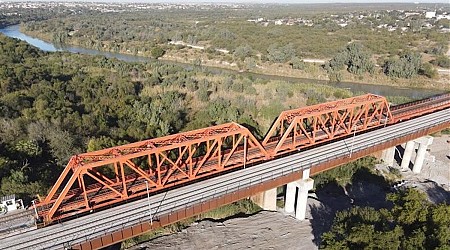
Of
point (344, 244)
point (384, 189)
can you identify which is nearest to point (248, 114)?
point (384, 189)

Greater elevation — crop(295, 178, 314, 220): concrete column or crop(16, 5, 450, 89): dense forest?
crop(16, 5, 450, 89): dense forest

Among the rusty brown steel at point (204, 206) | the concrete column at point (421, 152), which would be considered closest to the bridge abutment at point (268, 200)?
the rusty brown steel at point (204, 206)

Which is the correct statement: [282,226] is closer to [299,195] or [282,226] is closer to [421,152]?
[299,195]

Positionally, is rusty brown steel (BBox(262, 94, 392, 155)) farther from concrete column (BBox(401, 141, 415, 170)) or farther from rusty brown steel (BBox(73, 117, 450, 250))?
concrete column (BBox(401, 141, 415, 170))

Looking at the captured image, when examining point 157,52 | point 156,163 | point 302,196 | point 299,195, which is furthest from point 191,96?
point 157,52

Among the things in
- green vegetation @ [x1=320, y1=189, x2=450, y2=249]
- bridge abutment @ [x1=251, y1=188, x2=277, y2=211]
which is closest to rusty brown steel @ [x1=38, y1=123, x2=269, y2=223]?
bridge abutment @ [x1=251, y1=188, x2=277, y2=211]

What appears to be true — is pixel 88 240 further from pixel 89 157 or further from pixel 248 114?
pixel 248 114
